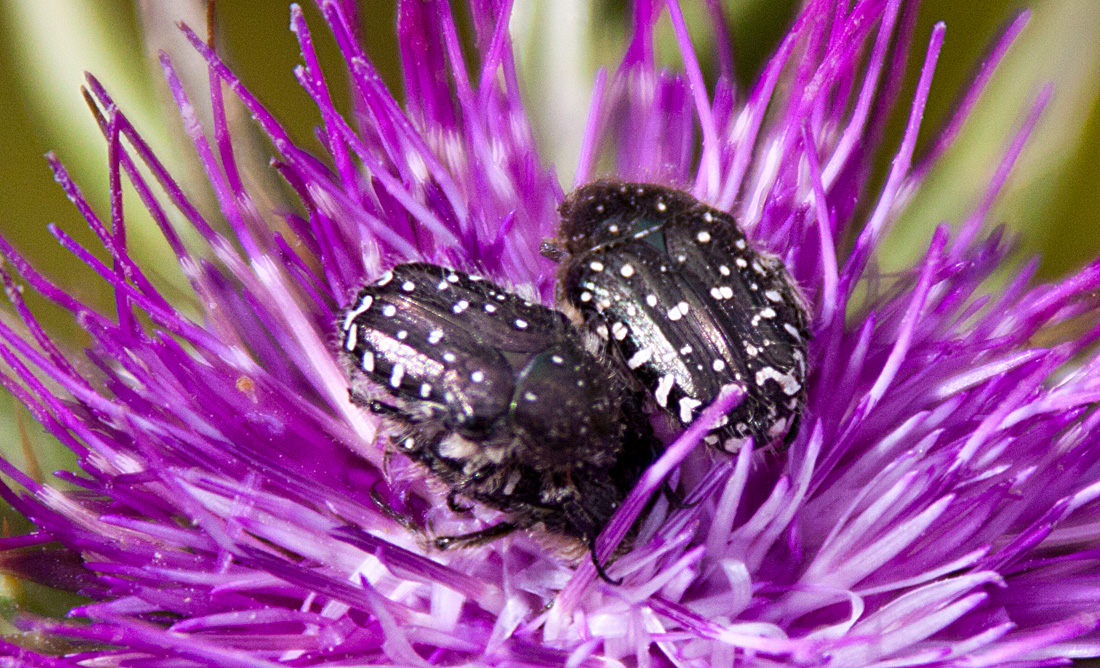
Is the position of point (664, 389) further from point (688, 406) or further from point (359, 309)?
point (359, 309)

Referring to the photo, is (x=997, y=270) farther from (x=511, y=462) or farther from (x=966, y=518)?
(x=511, y=462)

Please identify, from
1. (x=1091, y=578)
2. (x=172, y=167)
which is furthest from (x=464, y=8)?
(x=1091, y=578)

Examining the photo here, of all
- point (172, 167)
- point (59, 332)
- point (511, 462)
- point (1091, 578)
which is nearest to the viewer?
point (511, 462)

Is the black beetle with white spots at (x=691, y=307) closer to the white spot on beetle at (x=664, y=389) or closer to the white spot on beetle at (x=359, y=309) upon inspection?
the white spot on beetle at (x=664, y=389)

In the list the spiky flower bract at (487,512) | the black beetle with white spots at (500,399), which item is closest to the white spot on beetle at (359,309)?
the black beetle with white spots at (500,399)

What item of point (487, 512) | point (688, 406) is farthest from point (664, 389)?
point (487, 512)

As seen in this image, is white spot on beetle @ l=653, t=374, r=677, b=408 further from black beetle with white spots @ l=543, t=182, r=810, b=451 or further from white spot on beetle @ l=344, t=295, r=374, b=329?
white spot on beetle @ l=344, t=295, r=374, b=329

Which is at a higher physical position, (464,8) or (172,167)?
(464,8)
